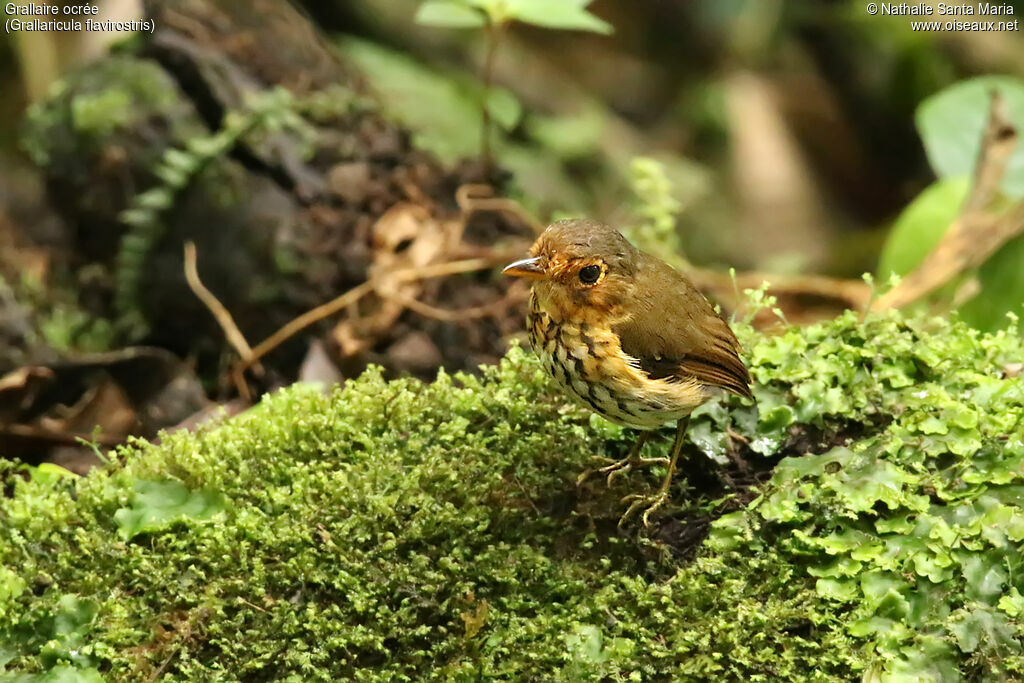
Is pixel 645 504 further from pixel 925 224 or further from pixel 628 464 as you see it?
pixel 925 224

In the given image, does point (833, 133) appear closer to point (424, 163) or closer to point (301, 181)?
point (424, 163)

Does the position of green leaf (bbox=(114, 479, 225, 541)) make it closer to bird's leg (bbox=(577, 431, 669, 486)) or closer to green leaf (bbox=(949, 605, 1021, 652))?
bird's leg (bbox=(577, 431, 669, 486))

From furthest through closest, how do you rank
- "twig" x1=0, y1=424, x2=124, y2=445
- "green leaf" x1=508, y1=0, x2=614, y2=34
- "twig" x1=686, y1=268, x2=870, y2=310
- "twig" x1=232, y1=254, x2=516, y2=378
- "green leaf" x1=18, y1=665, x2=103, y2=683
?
"twig" x1=686, y1=268, x2=870, y2=310, "twig" x1=232, y1=254, x2=516, y2=378, "green leaf" x1=508, y1=0, x2=614, y2=34, "twig" x1=0, y1=424, x2=124, y2=445, "green leaf" x1=18, y1=665, x2=103, y2=683

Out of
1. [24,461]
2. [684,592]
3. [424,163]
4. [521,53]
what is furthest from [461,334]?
[521,53]

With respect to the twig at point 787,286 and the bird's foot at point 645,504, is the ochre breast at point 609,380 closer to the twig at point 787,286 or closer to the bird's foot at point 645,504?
the bird's foot at point 645,504

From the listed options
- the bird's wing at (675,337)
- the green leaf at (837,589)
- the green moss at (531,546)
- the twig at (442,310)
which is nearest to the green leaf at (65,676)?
the green moss at (531,546)

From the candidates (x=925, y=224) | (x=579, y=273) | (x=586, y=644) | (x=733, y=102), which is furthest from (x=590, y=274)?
(x=733, y=102)

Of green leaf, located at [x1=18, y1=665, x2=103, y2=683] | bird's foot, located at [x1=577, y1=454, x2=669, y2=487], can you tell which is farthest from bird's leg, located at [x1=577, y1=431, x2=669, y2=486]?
green leaf, located at [x1=18, y1=665, x2=103, y2=683]
